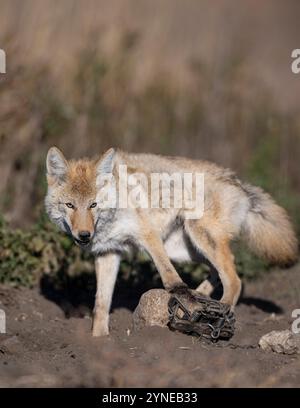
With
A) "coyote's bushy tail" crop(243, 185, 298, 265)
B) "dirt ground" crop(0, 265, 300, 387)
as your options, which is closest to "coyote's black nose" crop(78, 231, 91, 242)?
"dirt ground" crop(0, 265, 300, 387)

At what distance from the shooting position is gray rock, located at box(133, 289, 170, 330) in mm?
7723

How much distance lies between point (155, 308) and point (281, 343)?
136 cm

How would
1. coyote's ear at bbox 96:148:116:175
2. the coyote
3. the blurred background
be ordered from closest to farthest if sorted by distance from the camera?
the coyote → coyote's ear at bbox 96:148:116:175 → the blurred background

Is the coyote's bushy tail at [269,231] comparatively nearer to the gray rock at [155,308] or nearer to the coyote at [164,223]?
the coyote at [164,223]

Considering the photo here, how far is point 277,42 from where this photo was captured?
31.0m

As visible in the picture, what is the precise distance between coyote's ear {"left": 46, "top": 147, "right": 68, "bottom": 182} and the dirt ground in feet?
5.74

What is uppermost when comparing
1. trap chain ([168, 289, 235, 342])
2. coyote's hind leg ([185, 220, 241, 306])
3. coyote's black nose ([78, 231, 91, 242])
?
coyote's black nose ([78, 231, 91, 242])

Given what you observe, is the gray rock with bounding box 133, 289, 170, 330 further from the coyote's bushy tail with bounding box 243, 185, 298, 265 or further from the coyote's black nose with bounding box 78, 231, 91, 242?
the coyote's bushy tail with bounding box 243, 185, 298, 265

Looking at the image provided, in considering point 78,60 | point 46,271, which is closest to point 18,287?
point 46,271

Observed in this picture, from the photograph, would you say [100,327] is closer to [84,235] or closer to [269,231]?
[84,235]

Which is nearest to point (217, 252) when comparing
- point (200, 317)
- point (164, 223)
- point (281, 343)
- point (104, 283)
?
point (164, 223)

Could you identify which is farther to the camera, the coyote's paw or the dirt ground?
the coyote's paw

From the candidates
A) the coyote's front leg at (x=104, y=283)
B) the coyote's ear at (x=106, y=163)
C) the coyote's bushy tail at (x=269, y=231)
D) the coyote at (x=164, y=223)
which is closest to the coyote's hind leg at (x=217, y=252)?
the coyote at (x=164, y=223)

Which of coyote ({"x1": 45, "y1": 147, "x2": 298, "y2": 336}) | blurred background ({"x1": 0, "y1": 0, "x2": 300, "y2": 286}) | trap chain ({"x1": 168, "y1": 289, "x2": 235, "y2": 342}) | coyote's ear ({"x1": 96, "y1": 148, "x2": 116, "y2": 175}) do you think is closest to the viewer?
trap chain ({"x1": 168, "y1": 289, "x2": 235, "y2": 342})
